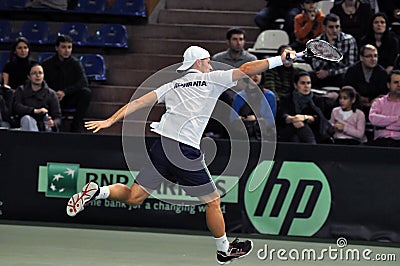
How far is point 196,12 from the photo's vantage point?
54.1 feet

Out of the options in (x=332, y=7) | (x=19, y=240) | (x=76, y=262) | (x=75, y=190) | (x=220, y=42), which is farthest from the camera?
(x=220, y=42)

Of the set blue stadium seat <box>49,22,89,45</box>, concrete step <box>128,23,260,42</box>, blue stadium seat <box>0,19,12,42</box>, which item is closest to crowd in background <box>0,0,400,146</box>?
concrete step <box>128,23,260,42</box>

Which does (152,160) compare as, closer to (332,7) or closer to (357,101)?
(357,101)

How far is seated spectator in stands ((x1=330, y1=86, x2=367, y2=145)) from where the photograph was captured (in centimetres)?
1234

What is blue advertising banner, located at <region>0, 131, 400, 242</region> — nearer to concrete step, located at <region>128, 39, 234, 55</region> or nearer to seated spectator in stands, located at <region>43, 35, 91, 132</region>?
seated spectator in stands, located at <region>43, 35, 91, 132</region>

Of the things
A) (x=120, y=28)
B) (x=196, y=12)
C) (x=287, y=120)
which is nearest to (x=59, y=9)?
(x=120, y=28)

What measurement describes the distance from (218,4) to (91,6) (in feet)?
7.10

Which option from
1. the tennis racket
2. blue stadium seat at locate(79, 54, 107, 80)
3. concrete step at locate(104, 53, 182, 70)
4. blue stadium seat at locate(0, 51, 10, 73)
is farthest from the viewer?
concrete step at locate(104, 53, 182, 70)

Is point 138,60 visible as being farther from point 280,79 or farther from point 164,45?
point 280,79

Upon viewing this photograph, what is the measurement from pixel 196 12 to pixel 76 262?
25.9 feet

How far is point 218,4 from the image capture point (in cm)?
1664

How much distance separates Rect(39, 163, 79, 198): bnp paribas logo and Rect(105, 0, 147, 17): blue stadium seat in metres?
4.79

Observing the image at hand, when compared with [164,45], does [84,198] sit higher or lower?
lower

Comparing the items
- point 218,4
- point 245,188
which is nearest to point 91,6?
point 218,4
